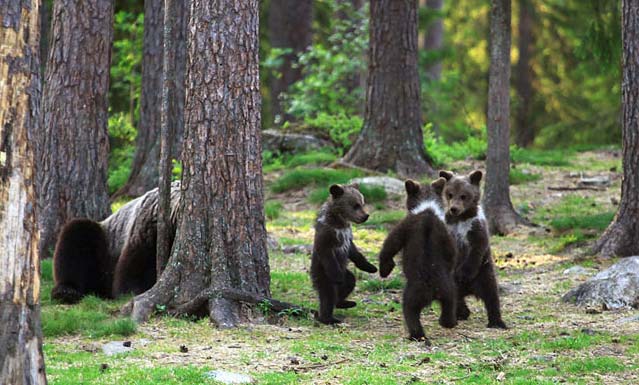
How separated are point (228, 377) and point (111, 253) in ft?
14.6

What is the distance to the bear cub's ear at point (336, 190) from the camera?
9.99 metres

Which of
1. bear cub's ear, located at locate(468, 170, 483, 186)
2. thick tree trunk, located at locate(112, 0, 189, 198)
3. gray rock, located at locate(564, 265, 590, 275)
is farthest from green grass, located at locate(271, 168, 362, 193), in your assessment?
bear cub's ear, located at locate(468, 170, 483, 186)

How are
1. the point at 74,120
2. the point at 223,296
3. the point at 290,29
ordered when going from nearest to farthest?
the point at 223,296
the point at 74,120
the point at 290,29

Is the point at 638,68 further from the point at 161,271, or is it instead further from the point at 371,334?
the point at 161,271

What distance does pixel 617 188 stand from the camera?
58.1ft

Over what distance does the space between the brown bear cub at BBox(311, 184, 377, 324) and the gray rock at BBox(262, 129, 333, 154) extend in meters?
10.3

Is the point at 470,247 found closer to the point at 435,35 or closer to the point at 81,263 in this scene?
the point at 81,263

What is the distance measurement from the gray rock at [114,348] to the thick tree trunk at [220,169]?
36.6 inches

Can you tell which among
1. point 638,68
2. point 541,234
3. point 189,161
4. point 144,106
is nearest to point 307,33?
point 144,106

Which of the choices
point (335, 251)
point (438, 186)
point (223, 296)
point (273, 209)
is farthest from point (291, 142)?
point (223, 296)

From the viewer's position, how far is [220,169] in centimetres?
951

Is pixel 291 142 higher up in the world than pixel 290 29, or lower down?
lower down

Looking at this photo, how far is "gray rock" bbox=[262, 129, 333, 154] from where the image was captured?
20.6 m

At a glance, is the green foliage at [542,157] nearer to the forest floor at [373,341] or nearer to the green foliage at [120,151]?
the forest floor at [373,341]
